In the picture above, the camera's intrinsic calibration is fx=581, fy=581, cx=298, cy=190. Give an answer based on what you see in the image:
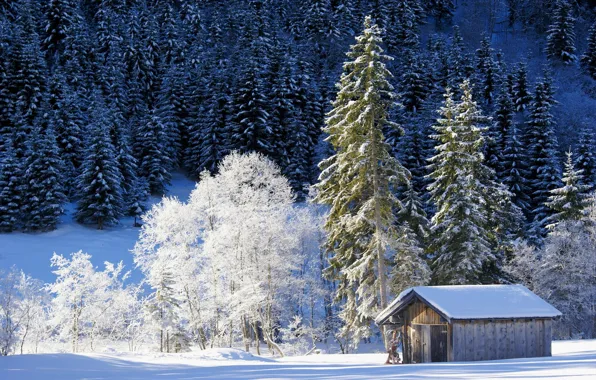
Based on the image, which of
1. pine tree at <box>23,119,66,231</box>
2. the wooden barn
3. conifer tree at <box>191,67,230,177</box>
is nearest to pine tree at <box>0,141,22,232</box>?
pine tree at <box>23,119,66,231</box>

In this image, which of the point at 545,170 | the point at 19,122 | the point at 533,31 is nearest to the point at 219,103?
the point at 19,122

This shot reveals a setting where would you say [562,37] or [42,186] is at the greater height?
[562,37]

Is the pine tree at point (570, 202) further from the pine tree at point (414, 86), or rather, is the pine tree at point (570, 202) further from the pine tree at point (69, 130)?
the pine tree at point (69, 130)

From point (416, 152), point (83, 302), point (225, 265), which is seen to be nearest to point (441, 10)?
point (416, 152)

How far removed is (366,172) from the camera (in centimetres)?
2900

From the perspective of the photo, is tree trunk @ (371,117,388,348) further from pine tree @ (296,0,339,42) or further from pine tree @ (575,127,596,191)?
pine tree @ (296,0,339,42)

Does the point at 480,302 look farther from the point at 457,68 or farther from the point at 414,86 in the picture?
the point at 457,68

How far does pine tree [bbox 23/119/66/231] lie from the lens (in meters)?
51.8

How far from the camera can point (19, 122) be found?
5966 centimetres

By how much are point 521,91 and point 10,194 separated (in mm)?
59929

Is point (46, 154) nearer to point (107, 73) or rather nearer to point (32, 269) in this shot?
point (32, 269)

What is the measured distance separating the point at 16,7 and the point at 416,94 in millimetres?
58706

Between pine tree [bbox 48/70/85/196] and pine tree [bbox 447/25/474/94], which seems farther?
pine tree [bbox 447/25/474/94]

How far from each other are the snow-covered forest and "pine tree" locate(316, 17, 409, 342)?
0.44ft
